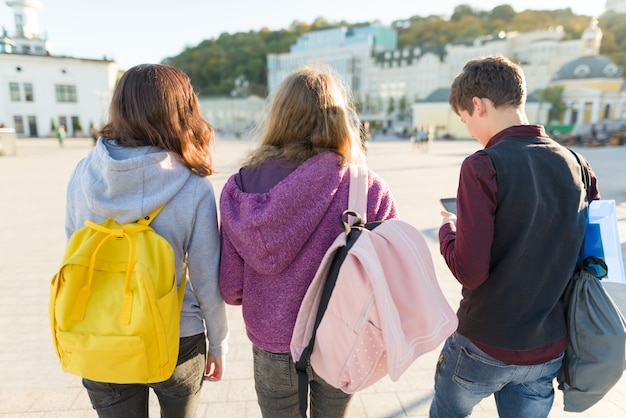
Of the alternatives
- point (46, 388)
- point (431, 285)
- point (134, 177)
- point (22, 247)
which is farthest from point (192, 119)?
point (22, 247)

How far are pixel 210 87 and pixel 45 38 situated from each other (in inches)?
1897

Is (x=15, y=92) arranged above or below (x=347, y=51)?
below

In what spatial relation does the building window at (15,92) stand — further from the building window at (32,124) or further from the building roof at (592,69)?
the building roof at (592,69)

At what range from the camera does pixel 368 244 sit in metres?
1.26

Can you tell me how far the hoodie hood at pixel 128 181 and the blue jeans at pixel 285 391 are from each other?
0.71 meters

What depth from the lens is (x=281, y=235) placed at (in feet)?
4.53

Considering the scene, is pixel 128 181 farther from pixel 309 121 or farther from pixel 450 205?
pixel 450 205

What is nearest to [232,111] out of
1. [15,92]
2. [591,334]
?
[15,92]

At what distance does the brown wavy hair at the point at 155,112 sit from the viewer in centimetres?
149

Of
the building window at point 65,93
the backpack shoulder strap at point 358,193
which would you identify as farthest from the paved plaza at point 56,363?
the building window at point 65,93

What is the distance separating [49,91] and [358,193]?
170ft

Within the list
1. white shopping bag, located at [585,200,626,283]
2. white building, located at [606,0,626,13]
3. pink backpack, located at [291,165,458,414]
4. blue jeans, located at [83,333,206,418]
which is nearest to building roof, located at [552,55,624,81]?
white building, located at [606,0,626,13]

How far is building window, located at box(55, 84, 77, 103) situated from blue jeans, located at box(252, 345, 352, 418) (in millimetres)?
51222

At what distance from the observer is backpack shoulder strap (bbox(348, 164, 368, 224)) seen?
4.72ft
